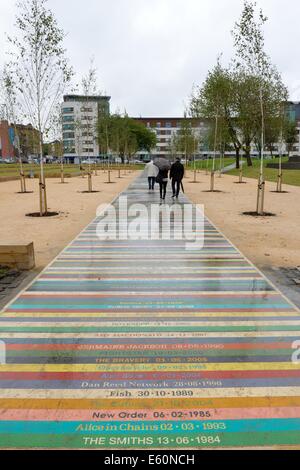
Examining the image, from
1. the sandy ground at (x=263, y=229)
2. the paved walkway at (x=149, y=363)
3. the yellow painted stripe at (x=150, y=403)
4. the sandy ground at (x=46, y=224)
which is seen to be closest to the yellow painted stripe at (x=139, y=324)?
the paved walkway at (x=149, y=363)

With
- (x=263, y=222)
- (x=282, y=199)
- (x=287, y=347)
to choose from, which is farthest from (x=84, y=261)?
(x=282, y=199)

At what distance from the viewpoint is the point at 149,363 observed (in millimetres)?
3658

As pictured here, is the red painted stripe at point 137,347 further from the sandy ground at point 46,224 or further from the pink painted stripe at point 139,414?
the sandy ground at point 46,224

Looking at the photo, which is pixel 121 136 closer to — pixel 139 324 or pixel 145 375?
pixel 139 324

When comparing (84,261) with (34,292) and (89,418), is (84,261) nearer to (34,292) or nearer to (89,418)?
(34,292)

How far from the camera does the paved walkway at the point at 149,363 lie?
2805 millimetres

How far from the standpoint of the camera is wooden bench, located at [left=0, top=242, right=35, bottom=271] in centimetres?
680

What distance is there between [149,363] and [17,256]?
3956 millimetres

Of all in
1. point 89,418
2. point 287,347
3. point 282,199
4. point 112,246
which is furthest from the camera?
point 282,199

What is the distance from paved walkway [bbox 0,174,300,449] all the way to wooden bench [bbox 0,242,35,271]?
2.14 feet

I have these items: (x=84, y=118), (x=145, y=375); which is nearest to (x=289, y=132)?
(x=84, y=118)

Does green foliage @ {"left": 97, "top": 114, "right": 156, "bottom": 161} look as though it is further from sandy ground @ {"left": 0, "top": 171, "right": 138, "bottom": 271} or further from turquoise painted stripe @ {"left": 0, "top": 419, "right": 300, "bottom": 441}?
turquoise painted stripe @ {"left": 0, "top": 419, "right": 300, "bottom": 441}

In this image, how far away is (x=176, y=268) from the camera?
675 cm
